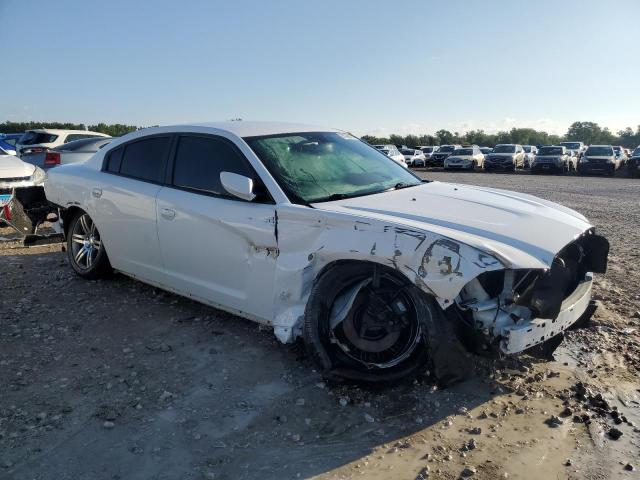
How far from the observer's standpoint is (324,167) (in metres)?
4.02

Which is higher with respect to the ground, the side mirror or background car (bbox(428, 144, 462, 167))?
the side mirror

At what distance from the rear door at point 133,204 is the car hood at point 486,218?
1708 mm

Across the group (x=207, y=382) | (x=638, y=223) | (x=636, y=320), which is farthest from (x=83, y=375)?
(x=638, y=223)

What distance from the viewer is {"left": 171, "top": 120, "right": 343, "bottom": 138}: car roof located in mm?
4133

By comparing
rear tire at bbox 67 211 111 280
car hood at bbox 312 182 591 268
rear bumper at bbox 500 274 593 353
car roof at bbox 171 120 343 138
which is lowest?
rear tire at bbox 67 211 111 280

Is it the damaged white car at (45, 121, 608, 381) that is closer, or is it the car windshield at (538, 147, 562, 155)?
the damaged white car at (45, 121, 608, 381)

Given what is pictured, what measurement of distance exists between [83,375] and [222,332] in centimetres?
106

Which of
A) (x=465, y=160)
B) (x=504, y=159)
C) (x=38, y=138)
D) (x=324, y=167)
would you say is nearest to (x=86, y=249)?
(x=324, y=167)

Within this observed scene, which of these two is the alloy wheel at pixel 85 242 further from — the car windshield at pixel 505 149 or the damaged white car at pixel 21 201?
the car windshield at pixel 505 149

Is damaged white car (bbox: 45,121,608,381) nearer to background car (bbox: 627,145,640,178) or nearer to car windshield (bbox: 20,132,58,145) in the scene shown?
car windshield (bbox: 20,132,58,145)

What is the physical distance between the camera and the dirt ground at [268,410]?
2.57 meters

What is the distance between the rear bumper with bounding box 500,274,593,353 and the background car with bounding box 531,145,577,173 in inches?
1160

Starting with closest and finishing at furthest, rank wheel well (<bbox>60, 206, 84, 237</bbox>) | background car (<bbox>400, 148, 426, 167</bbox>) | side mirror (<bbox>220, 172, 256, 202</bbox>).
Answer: side mirror (<bbox>220, 172, 256, 202</bbox>), wheel well (<bbox>60, 206, 84, 237</bbox>), background car (<bbox>400, 148, 426, 167</bbox>)

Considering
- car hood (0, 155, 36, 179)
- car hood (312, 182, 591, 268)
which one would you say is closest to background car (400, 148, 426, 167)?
car hood (0, 155, 36, 179)
